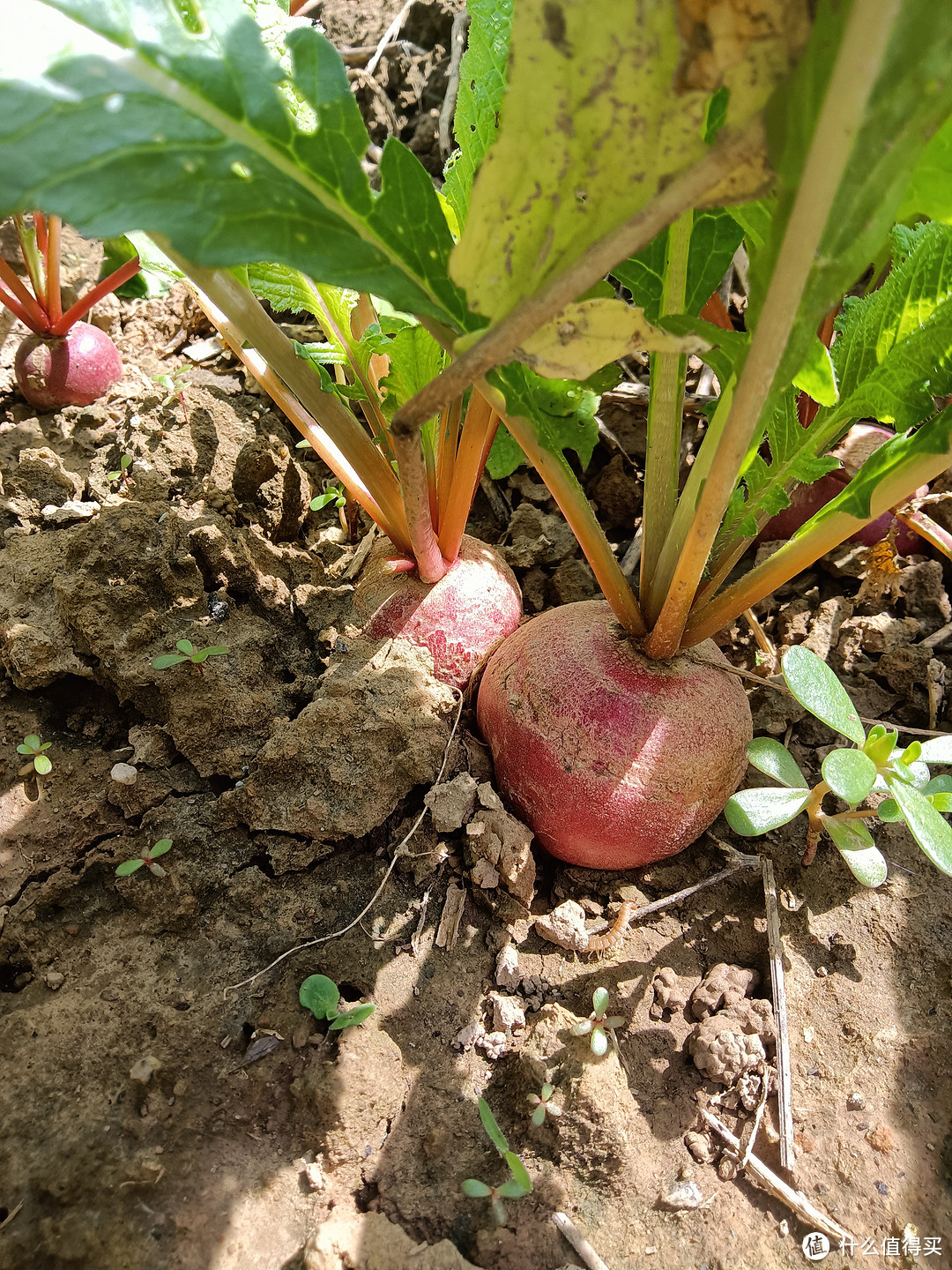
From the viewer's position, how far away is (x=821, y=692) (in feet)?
3.59

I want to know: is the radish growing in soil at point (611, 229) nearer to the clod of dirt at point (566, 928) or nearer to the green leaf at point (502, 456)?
the clod of dirt at point (566, 928)

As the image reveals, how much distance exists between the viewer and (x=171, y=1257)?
0.87 m

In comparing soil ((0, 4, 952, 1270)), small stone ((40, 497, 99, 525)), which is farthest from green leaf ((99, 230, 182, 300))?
small stone ((40, 497, 99, 525))

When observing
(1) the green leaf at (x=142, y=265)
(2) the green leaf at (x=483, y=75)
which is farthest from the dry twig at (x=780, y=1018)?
(1) the green leaf at (x=142, y=265)

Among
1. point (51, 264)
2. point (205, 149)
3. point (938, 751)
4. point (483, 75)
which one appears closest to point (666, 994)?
point (938, 751)

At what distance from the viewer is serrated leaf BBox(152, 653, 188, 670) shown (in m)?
1.30

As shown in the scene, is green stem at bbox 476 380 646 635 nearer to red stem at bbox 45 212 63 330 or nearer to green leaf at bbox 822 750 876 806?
green leaf at bbox 822 750 876 806

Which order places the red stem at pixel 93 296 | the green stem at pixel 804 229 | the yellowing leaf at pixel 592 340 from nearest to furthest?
the green stem at pixel 804 229
the yellowing leaf at pixel 592 340
the red stem at pixel 93 296

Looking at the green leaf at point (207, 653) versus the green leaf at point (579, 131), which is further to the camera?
the green leaf at point (207, 653)

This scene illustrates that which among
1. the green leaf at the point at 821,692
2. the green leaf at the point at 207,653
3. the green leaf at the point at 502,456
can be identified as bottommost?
the green leaf at the point at 207,653

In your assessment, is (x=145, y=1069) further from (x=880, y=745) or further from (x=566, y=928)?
(x=880, y=745)

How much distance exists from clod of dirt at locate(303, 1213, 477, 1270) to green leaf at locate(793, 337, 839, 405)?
1.18m

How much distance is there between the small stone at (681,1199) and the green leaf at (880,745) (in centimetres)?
66

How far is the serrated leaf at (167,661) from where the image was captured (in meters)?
1.30
